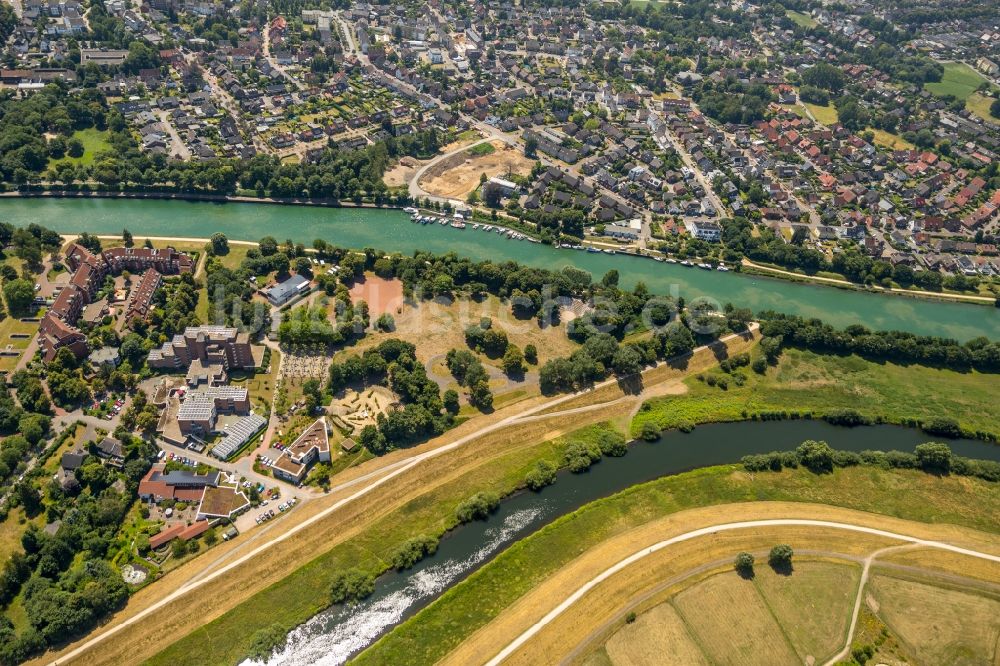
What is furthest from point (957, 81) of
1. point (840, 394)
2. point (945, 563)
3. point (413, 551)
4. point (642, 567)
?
point (413, 551)

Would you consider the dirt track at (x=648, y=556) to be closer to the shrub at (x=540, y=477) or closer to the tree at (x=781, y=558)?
the tree at (x=781, y=558)

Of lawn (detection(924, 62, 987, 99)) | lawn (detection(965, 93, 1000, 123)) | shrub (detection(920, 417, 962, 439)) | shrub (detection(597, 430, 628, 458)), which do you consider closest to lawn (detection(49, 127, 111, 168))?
shrub (detection(597, 430, 628, 458))

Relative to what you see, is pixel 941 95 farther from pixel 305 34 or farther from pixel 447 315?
pixel 305 34

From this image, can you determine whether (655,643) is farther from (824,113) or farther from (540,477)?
(824,113)

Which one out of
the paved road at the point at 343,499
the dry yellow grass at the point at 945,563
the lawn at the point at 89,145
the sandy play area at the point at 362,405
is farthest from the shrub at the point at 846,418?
the lawn at the point at 89,145

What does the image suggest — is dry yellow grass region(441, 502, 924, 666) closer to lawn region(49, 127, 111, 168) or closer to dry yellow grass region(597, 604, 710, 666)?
dry yellow grass region(597, 604, 710, 666)
